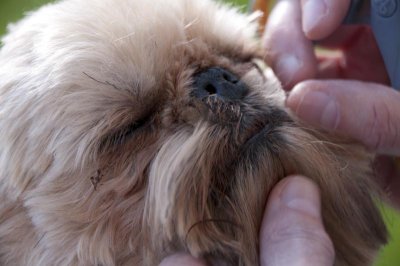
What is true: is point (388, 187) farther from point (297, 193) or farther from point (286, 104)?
point (297, 193)

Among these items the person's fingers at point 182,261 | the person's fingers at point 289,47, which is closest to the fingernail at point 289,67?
the person's fingers at point 289,47

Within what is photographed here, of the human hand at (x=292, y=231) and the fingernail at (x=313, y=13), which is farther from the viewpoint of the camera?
the fingernail at (x=313, y=13)

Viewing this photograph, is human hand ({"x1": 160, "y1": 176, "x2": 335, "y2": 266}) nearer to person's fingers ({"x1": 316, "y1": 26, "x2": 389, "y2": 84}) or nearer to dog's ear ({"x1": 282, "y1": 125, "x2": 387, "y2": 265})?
dog's ear ({"x1": 282, "y1": 125, "x2": 387, "y2": 265})

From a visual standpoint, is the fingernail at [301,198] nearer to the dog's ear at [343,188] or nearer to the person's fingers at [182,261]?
the dog's ear at [343,188]

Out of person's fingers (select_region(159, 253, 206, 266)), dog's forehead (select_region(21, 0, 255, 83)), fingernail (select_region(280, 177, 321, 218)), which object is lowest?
person's fingers (select_region(159, 253, 206, 266))

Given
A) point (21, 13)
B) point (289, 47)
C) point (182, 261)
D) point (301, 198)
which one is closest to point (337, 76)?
point (289, 47)

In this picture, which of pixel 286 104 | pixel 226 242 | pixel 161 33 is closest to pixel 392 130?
pixel 286 104

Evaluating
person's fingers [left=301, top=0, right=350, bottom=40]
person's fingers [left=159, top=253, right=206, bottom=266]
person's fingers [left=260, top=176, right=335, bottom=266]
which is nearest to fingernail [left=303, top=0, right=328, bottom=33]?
person's fingers [left=301, top=0, right=350, bottom=40]
